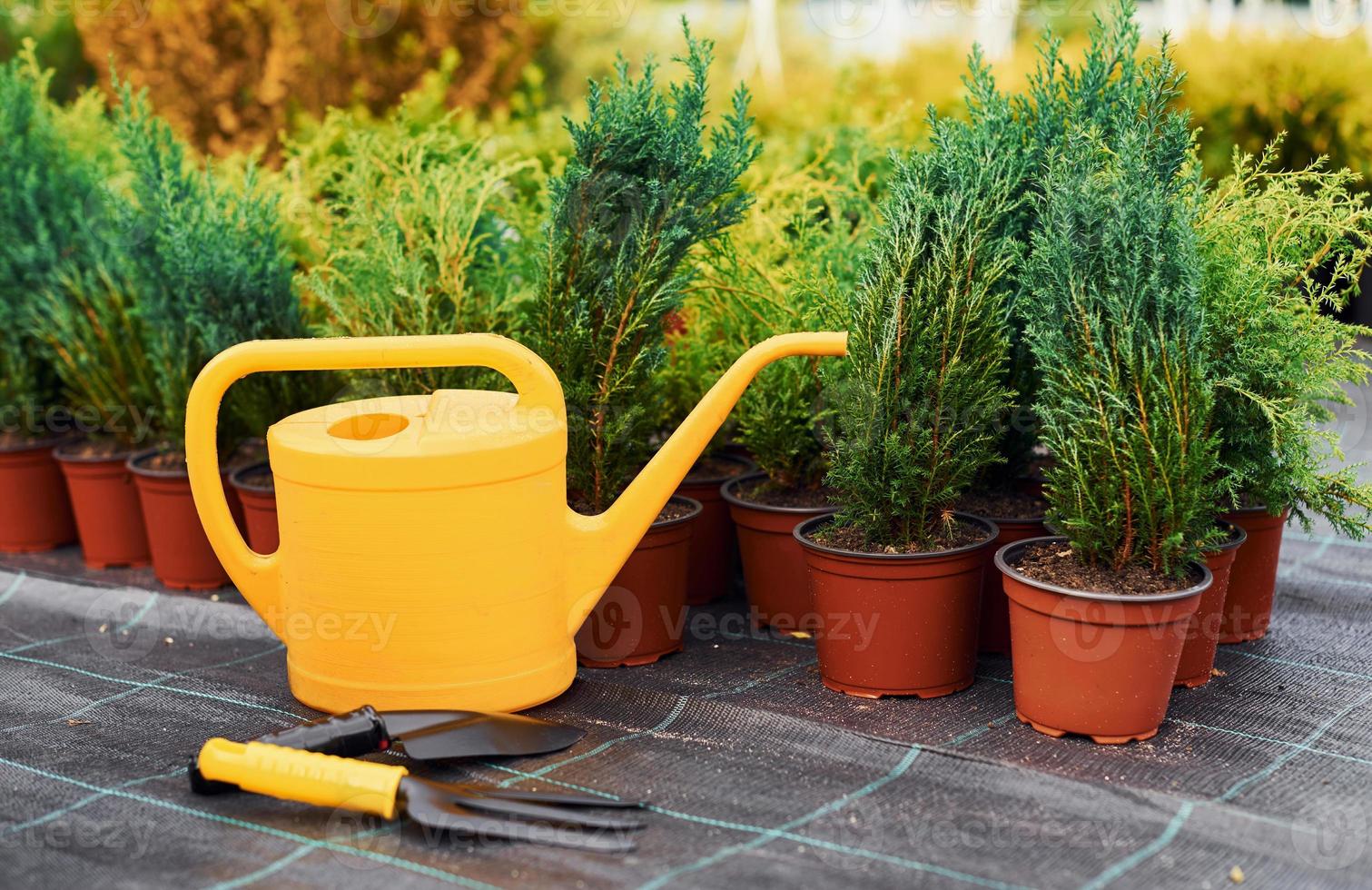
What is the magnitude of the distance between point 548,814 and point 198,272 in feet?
8.76

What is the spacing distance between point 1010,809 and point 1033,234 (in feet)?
4.69

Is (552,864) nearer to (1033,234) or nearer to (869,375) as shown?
(869,375)

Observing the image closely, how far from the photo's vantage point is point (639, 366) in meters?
3.77

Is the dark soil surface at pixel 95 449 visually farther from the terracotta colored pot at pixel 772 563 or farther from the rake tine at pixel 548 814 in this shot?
the rake tine at pixel 548 814

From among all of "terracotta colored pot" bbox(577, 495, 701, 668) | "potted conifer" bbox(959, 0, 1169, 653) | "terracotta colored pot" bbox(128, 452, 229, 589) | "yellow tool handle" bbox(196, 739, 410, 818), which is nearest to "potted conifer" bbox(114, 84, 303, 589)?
"terracotta colored pot" bbox(128, 452, 229, 589)

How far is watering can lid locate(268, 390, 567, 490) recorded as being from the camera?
3043 mm

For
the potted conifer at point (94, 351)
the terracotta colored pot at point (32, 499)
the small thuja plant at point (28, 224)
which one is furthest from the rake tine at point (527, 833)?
the small thuja plant at point (28, 224)

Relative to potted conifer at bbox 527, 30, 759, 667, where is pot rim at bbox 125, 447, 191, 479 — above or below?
below

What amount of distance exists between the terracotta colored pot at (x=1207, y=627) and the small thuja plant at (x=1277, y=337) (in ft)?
0.63

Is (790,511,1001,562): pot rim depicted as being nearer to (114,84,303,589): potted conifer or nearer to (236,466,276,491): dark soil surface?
(236,466,276,491): dark soil surface

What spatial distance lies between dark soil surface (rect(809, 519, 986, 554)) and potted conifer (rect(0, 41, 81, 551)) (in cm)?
343

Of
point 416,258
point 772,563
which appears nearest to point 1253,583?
point 772,563

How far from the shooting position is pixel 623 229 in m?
3.71

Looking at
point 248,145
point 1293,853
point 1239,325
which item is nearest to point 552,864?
point 1293,853
